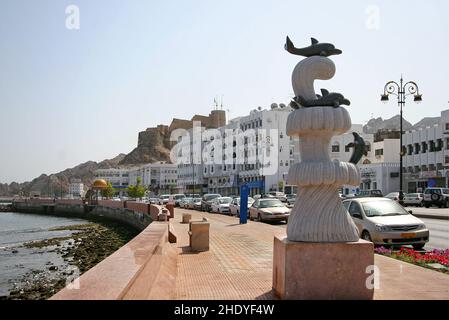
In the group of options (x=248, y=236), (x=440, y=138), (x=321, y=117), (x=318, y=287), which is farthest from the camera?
(x=440, y=138)

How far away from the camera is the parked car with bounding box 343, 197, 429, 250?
12328 mm

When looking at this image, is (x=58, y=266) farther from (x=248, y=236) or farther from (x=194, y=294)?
(x=194, y=294)

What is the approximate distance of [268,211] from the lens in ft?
79.0

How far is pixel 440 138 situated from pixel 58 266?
44708mm

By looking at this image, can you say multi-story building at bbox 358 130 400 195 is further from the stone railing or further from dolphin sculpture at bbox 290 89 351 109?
dolphin sculpture at bbox 290 89 351 109

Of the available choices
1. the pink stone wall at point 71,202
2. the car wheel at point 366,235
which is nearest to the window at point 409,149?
the pink stone wall at point 71,202

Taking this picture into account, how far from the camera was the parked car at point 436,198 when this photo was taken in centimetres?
3875

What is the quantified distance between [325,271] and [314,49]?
3.21 metres

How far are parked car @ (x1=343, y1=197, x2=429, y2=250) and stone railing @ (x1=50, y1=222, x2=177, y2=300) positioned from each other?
242 inches

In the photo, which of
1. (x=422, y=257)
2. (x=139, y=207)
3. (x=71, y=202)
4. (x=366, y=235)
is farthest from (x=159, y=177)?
(x=422, y=257)

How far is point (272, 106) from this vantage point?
284 feet

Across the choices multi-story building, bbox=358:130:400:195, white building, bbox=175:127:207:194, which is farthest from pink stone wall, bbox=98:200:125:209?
white building, bbox=175:127:207:194

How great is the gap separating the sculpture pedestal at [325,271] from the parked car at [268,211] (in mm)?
17287
